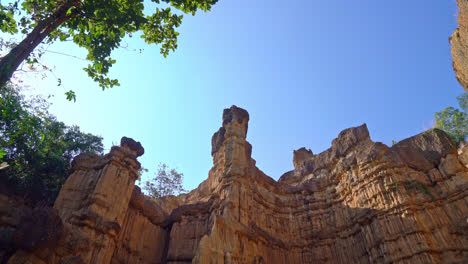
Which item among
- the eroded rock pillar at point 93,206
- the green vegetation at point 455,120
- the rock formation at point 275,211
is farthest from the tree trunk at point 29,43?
the green vegetation at point 455,120

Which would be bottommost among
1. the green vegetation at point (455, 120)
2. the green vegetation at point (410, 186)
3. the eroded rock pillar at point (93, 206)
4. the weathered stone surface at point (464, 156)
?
the eroded rock pillar at point (93, 206)

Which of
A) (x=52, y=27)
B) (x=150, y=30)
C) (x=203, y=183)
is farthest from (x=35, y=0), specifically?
(x=203, y=183)

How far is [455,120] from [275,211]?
82.8ft

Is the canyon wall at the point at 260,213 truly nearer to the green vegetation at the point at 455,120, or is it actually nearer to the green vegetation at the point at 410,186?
the green vegetation at the point at 410,186

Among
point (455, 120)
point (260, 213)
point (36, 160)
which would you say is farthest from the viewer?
point (455, 120)

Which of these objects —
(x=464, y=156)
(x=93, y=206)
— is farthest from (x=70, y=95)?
(x=464, y=156)

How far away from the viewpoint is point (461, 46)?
8812 mm

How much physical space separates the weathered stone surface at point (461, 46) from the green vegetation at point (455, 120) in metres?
27.2

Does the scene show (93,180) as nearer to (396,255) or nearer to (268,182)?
(268,182)

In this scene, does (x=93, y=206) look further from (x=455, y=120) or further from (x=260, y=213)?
(x=455, y=120)

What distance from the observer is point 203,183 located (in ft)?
90.6

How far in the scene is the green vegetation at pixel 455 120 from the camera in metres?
32.5

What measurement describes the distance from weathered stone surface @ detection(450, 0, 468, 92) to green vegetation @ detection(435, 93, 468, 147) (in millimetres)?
27245

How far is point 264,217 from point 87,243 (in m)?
13.9
